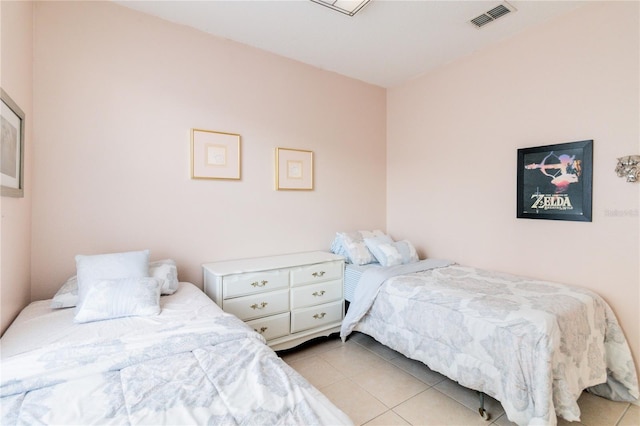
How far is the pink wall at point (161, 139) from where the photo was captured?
209cm

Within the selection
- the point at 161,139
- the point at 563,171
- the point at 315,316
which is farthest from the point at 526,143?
the point at 161,139

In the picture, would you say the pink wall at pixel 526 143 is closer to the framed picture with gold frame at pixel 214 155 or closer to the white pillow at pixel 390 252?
the white pillow at pixel 390 252

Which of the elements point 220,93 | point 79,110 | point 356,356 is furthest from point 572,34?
point 79,110

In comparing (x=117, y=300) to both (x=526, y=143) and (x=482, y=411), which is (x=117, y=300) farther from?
(x=526, y=143)

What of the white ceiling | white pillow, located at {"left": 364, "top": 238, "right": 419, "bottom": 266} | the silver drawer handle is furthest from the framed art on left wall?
white pillow, located at {"left": 364, "top": 238, "right": 419, "bottom": 266}

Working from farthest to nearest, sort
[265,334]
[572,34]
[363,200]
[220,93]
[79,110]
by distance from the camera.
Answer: [363,200], [220,93], [265,334], [572,34], [79,110]

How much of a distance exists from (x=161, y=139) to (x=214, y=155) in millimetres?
419

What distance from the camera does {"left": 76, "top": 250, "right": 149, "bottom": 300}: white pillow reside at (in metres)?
1.84

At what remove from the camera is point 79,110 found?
2.15m

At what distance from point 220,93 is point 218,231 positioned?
4.01ft

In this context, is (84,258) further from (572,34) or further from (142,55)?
(572,34)

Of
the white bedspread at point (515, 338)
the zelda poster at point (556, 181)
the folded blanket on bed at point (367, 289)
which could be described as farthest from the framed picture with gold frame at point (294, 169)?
the zelda poster at point (556, 181)

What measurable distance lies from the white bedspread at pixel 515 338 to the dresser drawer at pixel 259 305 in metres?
0.83

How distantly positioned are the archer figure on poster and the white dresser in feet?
6.18
